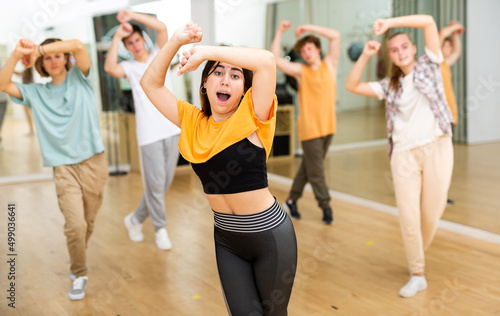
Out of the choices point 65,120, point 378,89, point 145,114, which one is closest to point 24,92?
point 65,120

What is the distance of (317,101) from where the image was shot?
4.88 m

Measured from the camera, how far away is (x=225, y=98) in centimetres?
213

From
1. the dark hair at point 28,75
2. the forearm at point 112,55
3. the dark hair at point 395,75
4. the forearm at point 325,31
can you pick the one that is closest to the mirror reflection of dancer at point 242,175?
the dark hair at point 395,75

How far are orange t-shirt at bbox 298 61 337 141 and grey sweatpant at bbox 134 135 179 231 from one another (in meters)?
1.15

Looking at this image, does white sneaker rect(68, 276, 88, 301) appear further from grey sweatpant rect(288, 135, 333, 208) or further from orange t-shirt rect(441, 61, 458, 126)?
orange t-shirt rect(441, 61, 458, 126)

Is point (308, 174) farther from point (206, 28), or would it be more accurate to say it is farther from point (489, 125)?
point (206, 28)

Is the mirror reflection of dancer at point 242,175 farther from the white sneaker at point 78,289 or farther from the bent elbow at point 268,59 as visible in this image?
the white sneaker at point 78,289

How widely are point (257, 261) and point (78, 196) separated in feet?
5.54

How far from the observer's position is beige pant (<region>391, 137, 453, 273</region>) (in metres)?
3.40

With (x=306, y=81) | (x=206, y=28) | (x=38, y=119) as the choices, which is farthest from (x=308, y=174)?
(x=206, y=28)

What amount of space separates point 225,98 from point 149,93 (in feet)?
1.03

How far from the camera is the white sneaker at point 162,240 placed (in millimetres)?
4383

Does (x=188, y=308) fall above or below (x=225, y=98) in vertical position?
below

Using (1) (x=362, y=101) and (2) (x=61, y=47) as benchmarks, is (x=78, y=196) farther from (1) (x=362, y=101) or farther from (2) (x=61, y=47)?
(1) (x=362, y=101)
